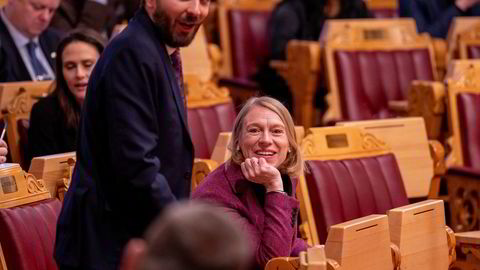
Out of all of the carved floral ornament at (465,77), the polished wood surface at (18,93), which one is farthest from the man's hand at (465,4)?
the polished wood surface at (18,93)

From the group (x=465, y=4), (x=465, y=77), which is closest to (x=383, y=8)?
(x=465, y=4)

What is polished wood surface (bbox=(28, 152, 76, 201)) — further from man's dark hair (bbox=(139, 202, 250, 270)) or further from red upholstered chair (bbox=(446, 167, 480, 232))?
man's dark hair (bbox=(139, 202, 250, 270))

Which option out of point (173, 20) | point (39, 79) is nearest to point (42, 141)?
point (39, 79)

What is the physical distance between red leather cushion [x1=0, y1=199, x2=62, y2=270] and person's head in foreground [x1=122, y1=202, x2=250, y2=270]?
1204 mm

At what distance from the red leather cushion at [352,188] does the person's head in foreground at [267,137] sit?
0.47 meters

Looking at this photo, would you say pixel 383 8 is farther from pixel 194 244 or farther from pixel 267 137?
pixel 194 244

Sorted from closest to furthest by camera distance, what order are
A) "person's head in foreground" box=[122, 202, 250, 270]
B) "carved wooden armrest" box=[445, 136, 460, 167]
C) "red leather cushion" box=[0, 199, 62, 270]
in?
"person's head in foreground" box=[122, 202, 250, 270] → "red leather cushion" box=[0, 199, 62, 270] → "carved wooden armrest" box=[445, 136, 460, 167]

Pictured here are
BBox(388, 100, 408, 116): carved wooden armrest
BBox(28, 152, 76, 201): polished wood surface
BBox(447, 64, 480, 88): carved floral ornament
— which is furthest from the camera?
BBox(388, 100, 408, 116): carved wooden armrest

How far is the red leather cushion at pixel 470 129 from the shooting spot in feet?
11.4

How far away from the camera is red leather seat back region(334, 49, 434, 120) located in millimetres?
3971

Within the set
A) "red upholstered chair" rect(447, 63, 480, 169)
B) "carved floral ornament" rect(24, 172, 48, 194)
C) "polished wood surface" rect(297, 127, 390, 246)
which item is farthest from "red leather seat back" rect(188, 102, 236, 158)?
"carved floral ornament" rect(24, 172, 48, 194)

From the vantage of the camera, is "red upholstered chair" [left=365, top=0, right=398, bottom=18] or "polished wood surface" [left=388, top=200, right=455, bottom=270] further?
"red upholstered chair" [left=365, top=0, right=398, bottom=18]

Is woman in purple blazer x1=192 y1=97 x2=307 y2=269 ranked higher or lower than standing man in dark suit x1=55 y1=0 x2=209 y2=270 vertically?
lower

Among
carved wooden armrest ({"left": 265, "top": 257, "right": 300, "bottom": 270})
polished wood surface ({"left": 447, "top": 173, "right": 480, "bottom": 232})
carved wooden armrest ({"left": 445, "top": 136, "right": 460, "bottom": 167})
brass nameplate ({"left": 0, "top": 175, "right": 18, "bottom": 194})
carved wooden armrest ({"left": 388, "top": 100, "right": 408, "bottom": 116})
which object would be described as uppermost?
brass nameplate ({"left": 0, "top": 175, "right": 18, "bottom": 194})
